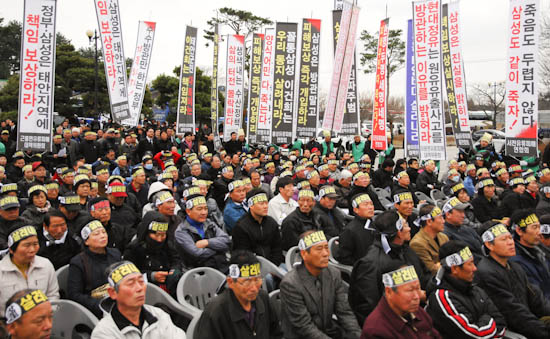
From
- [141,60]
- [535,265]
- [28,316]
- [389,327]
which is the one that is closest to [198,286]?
[28,316]

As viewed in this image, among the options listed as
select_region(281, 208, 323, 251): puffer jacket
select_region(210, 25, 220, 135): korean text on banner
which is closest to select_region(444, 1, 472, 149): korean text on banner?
select_region(210, 25, 220, 135): korean text on banner

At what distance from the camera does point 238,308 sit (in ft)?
11.6

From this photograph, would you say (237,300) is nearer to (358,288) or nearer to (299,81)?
(358,288)

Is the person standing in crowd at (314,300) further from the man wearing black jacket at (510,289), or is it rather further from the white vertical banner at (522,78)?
the white vertical banner at (522,78)

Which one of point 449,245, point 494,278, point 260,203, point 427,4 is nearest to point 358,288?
point 449,245

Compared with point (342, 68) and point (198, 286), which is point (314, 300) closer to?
point (198, 286)

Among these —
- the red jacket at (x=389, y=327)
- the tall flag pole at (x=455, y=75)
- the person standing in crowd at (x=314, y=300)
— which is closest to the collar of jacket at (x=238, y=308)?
the person standing in crowd at (x=314, y=300)

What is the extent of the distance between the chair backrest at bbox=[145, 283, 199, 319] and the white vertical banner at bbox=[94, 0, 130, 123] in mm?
Result: 8672

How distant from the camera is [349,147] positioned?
62.8 feet

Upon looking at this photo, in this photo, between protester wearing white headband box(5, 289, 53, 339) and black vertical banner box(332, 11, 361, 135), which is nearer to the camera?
protester wearing white headband box(5, 289, 53, 339)

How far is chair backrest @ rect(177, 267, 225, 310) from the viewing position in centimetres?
447

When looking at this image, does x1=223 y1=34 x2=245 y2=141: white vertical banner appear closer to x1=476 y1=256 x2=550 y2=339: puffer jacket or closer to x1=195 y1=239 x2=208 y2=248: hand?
x1=195 y1=239 x2=208 y2=248: hand

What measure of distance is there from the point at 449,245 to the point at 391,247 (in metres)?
0.66

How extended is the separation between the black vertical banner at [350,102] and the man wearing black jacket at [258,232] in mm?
9195
